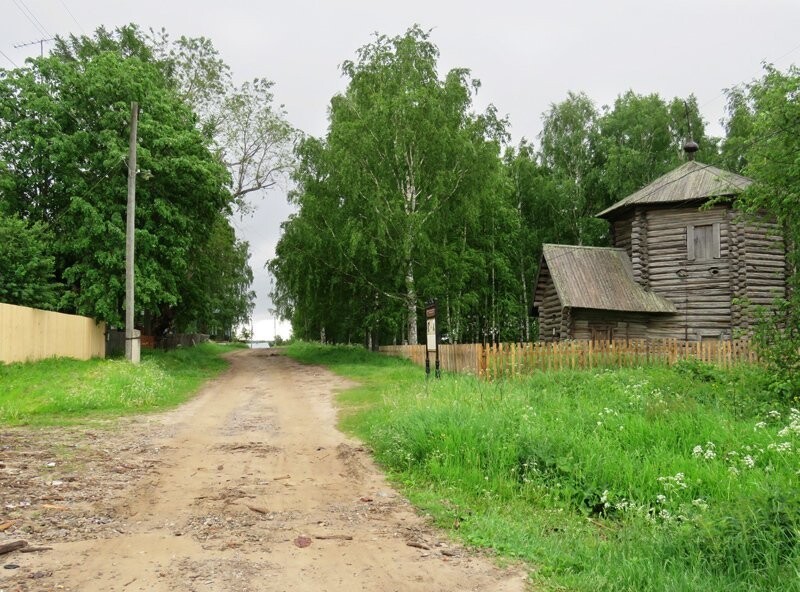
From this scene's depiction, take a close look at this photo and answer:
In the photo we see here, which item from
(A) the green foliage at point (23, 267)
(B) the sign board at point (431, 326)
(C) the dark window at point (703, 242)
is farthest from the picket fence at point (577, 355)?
(A) the green foliage at point (23, 267)

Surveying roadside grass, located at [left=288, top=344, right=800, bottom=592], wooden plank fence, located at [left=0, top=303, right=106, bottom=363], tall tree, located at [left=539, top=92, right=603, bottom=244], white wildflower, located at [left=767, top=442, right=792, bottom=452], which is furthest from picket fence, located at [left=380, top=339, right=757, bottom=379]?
tall tree, located at [left=539, top=92, right=603, bottom=244]

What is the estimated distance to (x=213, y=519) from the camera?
5.71 meters

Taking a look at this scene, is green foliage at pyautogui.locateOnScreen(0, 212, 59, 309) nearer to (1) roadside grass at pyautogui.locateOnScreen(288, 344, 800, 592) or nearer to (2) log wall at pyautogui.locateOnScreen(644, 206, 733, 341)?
(1) roadside grass at pyautogui.locateOnScreen(288, 344, 800, 592)

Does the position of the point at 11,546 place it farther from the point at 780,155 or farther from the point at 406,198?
the point at 406,198

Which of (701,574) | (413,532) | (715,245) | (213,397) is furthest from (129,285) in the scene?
(715,245)

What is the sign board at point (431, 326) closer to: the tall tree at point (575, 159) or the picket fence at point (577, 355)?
the picket fence at point (577, 355)

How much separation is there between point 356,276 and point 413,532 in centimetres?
2512

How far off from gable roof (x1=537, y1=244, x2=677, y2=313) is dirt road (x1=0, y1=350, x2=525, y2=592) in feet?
55.8

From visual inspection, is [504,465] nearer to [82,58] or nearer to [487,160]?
[487,160]

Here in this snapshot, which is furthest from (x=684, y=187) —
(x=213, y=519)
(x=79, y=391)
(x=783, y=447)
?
(x=213, y=519)

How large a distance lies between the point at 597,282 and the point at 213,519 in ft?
75.0

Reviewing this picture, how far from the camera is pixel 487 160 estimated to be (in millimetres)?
28109

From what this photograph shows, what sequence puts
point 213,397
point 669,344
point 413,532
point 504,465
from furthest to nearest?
point 669,344
point 213,397
point 504,465
point 413,532

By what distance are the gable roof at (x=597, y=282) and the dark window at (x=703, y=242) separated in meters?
2.27
